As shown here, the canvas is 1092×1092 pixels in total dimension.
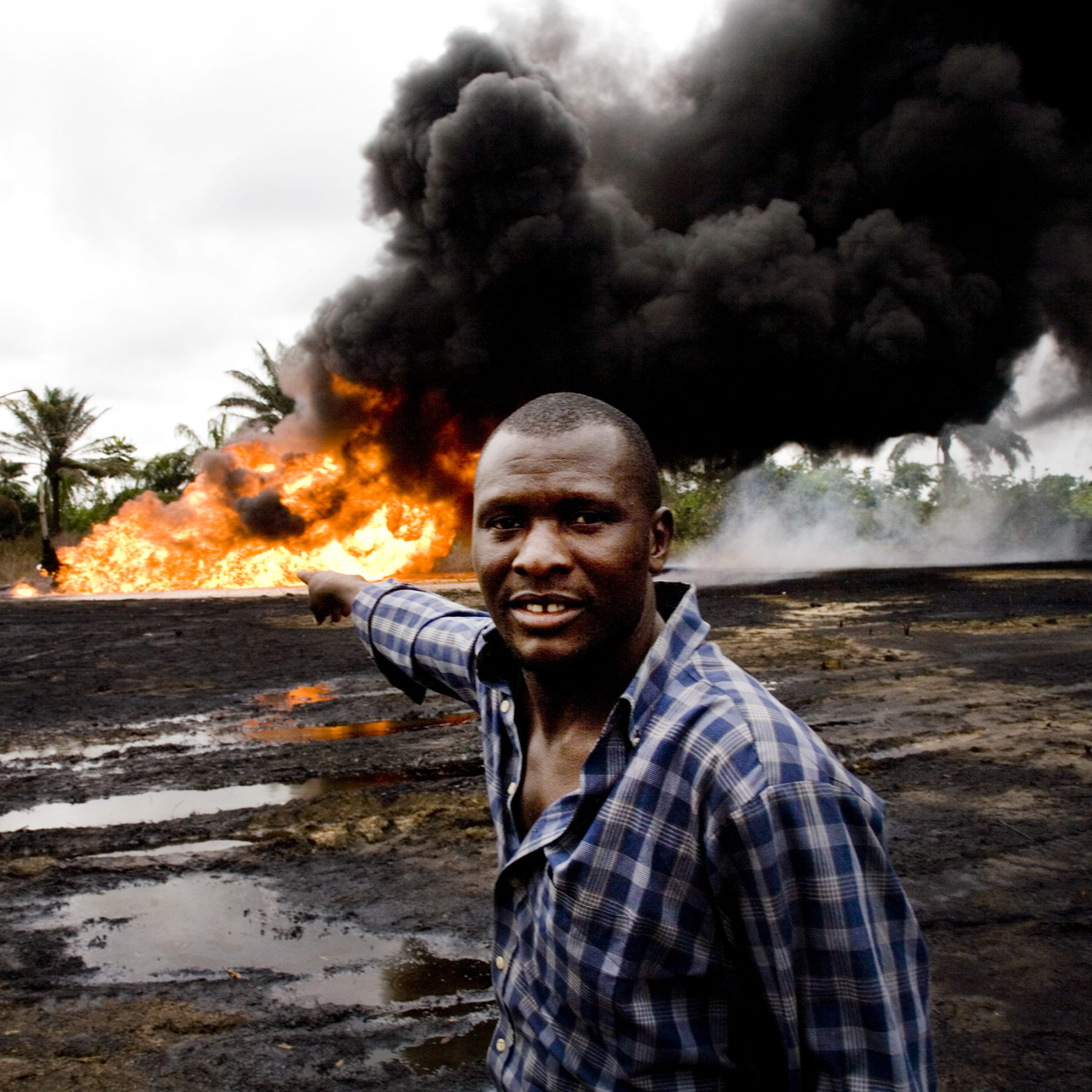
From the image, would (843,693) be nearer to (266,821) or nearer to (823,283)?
(266,821)

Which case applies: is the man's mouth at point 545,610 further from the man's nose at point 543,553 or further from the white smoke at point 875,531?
the white smoke at point 875,531

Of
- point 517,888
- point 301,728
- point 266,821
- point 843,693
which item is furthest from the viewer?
point 843,693

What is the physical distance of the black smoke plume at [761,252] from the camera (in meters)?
25.4

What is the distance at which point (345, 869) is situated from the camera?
3963mm

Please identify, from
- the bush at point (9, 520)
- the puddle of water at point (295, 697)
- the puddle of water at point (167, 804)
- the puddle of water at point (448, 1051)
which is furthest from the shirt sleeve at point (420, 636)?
the bush at point (9, 520)

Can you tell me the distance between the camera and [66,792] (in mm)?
5129

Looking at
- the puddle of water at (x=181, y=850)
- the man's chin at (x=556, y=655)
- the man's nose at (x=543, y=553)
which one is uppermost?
the man's nose at (x=543, y=553)

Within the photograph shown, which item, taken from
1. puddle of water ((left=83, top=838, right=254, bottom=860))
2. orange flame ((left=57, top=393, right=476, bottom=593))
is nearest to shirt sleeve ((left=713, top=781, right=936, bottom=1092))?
puddle of water ((left=83, top=838, right=254, bottom=860))

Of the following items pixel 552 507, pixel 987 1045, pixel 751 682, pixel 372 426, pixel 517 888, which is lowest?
pixel 987 1045

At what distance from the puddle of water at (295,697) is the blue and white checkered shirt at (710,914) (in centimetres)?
665

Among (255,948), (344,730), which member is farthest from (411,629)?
(344,730)

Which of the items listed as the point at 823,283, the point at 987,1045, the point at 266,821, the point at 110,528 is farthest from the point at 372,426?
the point at 987,1045

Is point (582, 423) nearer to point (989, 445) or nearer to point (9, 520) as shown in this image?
point (9, 520)

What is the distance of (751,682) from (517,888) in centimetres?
45
